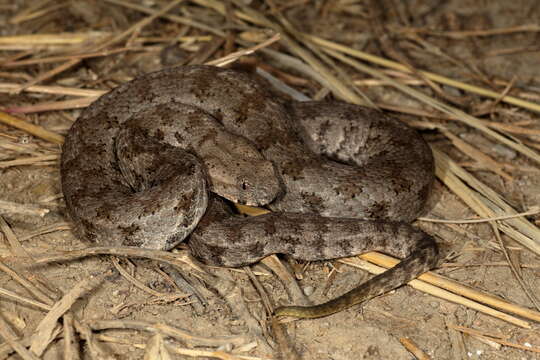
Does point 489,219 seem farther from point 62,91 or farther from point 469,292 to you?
point 62,91

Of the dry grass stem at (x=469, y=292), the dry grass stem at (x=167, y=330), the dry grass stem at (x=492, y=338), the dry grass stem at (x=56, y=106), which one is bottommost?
the dry grass stem at (x=492, y=338)

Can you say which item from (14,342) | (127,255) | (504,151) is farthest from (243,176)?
(504,151)

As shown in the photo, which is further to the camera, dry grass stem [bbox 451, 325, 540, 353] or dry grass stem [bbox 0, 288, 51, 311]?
dry grass stem [bbox 451, 325, 540, 353]

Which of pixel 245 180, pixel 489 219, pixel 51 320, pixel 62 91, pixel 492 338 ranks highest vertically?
pixel 245 180

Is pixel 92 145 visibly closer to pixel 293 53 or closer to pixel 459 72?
pixel 293 53

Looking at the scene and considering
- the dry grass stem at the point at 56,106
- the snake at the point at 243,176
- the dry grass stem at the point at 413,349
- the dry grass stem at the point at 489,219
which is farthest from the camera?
the dry grass stem at the point at 56,106

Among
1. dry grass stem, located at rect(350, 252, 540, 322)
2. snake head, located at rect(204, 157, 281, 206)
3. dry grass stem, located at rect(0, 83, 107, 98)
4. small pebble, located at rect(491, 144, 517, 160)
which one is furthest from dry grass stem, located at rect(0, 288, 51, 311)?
small pebble, located at rect(491, 144, 517, 160)

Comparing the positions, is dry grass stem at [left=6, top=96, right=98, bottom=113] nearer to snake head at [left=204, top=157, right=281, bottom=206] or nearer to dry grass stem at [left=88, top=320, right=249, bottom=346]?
snake head at [left=204, top=157, right=281, bottom=206]

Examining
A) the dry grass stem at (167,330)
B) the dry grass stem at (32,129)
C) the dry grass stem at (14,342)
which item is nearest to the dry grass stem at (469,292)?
the dry grass stem at (167,330)

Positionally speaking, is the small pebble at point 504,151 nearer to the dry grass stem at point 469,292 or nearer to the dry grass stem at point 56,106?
the dry grass stem at point 469,292
